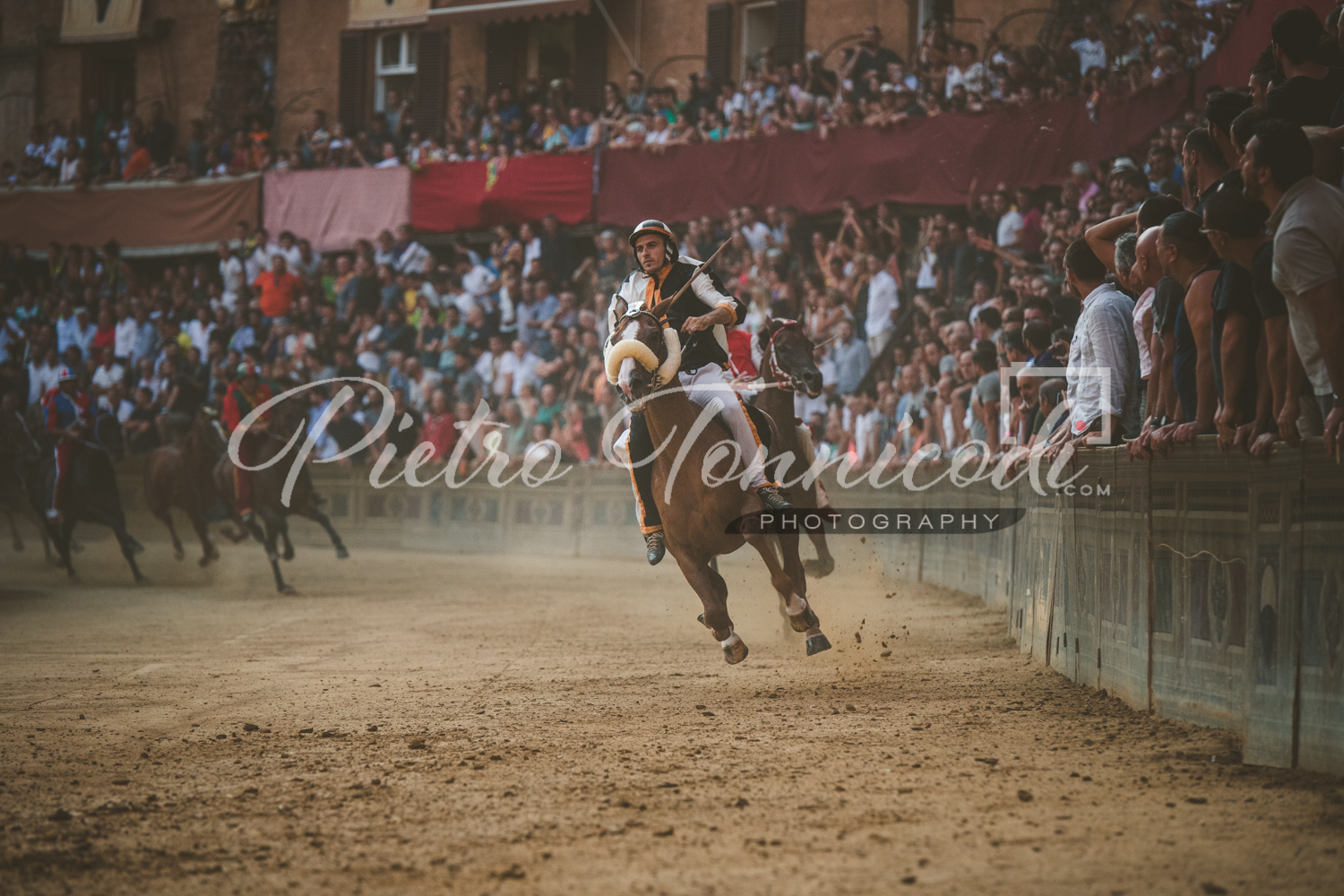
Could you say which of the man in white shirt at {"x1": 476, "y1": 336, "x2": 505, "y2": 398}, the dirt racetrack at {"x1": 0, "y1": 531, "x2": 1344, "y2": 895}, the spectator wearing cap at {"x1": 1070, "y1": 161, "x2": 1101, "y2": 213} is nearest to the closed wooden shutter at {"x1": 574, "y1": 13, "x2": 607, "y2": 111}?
the man in white shirt at {"x1": 476, "y1": 336, "x2": 505, "y2": 398}

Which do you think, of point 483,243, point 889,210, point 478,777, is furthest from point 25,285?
point 478,777

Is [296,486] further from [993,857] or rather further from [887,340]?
[993,857]

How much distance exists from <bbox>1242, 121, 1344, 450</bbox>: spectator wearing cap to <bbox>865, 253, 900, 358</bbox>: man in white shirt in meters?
11.9

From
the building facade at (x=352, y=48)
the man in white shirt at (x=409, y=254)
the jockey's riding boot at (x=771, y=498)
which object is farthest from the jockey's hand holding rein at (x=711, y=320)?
the man in white shirt at (x=409, y=254)

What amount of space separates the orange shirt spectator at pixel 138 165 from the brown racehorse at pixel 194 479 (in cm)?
1235

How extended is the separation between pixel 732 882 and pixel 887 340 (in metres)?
13.8

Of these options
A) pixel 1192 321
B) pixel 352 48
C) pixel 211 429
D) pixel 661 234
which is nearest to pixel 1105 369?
pixel 1192 321

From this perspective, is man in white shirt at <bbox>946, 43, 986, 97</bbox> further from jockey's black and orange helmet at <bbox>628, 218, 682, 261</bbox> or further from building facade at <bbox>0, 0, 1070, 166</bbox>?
jockey's black and orange helmet at <bbox>628, 218, 682, 261</bbox>

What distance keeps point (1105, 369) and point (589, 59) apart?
2095 cm

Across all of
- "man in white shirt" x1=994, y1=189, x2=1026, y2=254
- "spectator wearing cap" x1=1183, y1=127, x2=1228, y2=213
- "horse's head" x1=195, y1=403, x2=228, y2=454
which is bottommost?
"horse's head" x1=195, y1=403, x2=228, y2=454

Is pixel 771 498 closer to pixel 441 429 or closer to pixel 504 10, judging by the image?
pixel 441 429

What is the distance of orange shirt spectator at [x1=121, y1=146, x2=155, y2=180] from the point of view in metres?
28.8

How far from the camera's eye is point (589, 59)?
26.7 meters

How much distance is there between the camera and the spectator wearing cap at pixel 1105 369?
7734 millimetres
